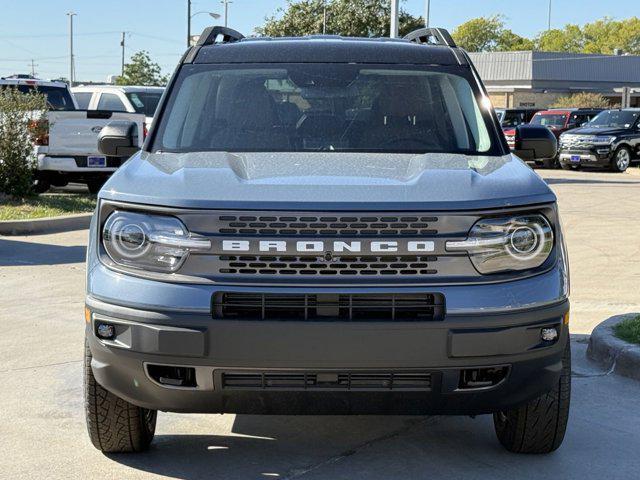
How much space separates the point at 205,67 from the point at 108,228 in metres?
1.66

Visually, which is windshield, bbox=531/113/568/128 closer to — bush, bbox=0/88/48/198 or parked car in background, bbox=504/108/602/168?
parked car in background, bbox=504/108/602/168

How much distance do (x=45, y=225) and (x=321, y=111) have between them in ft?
29.4

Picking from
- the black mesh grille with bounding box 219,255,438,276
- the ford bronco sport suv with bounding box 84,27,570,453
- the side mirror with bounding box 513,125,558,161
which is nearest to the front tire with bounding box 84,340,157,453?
the ford bronco sport suv with bounding box 84,27,570,453

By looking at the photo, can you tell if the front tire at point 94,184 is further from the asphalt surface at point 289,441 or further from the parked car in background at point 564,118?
the parked car in background at point 564,118

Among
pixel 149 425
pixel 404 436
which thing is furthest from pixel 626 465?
pixel 149 425

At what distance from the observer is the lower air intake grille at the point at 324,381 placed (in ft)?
13.3

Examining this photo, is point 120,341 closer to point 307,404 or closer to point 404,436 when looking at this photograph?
point 307,404

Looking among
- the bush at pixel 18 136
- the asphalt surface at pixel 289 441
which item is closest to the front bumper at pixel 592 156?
the bush at pixel 18 136

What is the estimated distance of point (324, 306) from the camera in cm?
397

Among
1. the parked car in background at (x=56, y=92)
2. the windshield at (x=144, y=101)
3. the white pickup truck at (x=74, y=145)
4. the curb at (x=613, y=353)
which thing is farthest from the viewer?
the windshield at (x=144, y=101)

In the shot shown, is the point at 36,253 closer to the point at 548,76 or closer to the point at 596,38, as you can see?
the point at 548,76

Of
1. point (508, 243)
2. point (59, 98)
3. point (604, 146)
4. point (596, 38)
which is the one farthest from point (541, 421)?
point (596, 38)

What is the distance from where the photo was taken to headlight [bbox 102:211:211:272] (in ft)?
13.3

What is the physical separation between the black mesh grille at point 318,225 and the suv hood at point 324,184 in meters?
0.04
